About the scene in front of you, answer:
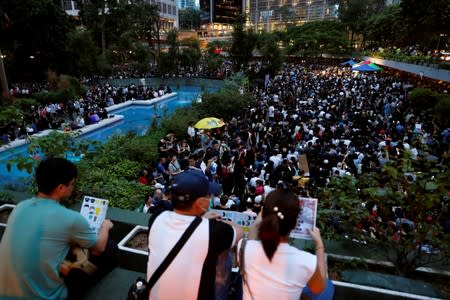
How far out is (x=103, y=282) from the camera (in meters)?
3.22

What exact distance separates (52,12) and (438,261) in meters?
28.0

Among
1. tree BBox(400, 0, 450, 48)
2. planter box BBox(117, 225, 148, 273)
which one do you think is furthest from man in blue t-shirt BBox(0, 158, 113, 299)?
tree BBox(400, 0, 450, 48)

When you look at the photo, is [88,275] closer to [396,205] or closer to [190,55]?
[396,205]

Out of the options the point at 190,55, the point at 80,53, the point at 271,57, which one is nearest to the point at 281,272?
the point at 271,57

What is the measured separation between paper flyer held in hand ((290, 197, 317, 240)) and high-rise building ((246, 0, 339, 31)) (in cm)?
8697

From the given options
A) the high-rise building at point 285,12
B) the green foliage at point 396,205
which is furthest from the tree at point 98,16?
the high-rise building at point 285,12

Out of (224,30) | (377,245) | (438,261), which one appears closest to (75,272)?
(377,245)

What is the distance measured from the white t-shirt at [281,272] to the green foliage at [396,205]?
197cm

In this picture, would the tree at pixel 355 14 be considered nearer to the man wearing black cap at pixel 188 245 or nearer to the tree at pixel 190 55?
the tree at pixel 190 55

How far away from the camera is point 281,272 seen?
63.8 inches

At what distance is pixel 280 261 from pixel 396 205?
2.83m

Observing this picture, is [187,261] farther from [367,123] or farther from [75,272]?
[367,123]

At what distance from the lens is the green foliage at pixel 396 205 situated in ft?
10.9

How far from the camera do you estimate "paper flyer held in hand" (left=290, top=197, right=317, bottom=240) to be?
2.17m
